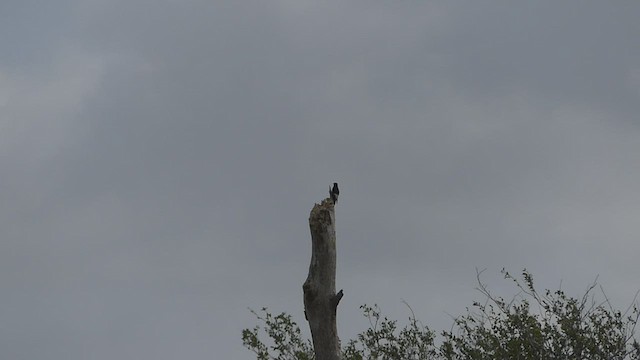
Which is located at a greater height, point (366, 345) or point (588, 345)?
point (366, 345)

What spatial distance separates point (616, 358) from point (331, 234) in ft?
33.8

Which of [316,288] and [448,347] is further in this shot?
[448,347]

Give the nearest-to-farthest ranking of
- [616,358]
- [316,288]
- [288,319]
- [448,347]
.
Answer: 1. [316,288]
2. [616,358]
3. [448,347]
4. [288,319]

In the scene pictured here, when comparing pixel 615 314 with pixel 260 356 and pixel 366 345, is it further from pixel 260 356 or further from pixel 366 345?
pixel 260 356

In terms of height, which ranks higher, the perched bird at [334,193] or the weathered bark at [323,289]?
the perched bird at [334,193]

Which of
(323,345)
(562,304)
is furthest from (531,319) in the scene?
(323,345)

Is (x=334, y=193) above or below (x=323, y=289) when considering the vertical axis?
above

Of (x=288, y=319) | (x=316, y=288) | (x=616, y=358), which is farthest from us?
(x=288, y=319)

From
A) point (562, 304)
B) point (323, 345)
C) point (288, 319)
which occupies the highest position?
point (288, 319)

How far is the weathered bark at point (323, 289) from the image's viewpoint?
16312mm

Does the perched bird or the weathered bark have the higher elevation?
the perched bird

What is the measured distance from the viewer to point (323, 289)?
16.3 m

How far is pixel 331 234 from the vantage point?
1655 cm

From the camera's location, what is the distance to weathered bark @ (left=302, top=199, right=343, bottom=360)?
53.5 ft
